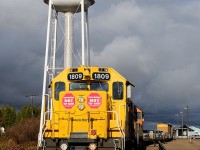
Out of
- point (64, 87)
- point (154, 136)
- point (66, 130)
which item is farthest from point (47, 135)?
point (154, 136)

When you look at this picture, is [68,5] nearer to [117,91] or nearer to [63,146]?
[117,91]

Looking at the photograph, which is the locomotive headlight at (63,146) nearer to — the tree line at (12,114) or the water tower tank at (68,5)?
the water tower tank at (68,5)

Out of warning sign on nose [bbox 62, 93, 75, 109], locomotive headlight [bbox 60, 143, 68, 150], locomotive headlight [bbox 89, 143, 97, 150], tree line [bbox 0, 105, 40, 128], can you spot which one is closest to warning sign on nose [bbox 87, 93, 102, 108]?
warning sign on nose [bbox 62, 93, 75, 109]

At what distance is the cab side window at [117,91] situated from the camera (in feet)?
52.6

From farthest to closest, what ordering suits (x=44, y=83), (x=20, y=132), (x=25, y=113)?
(x=25, y=113)
(x=20, y=132)
(x=44, y=83)

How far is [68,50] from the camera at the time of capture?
35406 millimetres

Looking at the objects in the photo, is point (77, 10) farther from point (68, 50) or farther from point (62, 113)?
point (62, 113)

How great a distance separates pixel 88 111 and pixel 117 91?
61.6 inches

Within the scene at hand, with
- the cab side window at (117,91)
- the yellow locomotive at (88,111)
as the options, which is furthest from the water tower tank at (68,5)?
the cab side window at (117,91)

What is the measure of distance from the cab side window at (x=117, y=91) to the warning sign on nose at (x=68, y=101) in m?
1.76

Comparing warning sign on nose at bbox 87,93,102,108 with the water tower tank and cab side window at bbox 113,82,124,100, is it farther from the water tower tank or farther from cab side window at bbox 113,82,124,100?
the water tower tank

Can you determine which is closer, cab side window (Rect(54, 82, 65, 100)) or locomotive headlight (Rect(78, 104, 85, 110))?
locomotive headlight (Rect(78, 104, 85, 110))

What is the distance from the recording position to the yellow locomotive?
48.5ft

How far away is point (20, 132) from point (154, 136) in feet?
67.9
